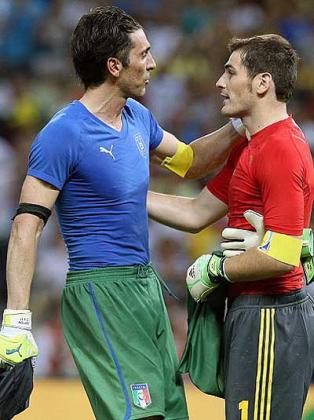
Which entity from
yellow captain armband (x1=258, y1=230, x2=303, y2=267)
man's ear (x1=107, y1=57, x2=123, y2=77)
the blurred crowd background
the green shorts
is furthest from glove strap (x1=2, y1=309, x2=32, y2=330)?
the blurred crowd background

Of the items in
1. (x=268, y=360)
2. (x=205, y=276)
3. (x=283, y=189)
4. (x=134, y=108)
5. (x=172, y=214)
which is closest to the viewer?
(x=283, y=189)

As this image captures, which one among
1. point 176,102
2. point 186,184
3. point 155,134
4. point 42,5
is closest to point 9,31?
point 42,5

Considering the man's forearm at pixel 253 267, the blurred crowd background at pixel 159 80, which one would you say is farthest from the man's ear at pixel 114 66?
the blurred crowd background at pixel 159 80

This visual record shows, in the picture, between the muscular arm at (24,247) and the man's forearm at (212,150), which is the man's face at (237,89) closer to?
the man's forearm at (212,150)

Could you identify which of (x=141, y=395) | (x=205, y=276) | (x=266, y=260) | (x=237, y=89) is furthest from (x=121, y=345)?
(x=237, y=89)

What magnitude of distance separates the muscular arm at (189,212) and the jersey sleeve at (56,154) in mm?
624

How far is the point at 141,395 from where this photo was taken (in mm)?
4020

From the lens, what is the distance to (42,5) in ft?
30.3

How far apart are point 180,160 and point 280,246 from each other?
3.05ft

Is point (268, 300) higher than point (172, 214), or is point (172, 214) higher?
point (172, 214)

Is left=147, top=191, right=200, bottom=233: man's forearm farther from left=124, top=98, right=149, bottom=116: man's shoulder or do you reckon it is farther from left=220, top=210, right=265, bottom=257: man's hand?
left=220, top=210, right=265, bottom=257: man's hand

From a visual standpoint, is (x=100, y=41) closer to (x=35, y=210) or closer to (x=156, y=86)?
(x=35, y=210)

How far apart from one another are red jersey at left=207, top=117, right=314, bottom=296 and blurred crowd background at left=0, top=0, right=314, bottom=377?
12.4ft

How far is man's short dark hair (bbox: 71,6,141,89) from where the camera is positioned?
4.16m
